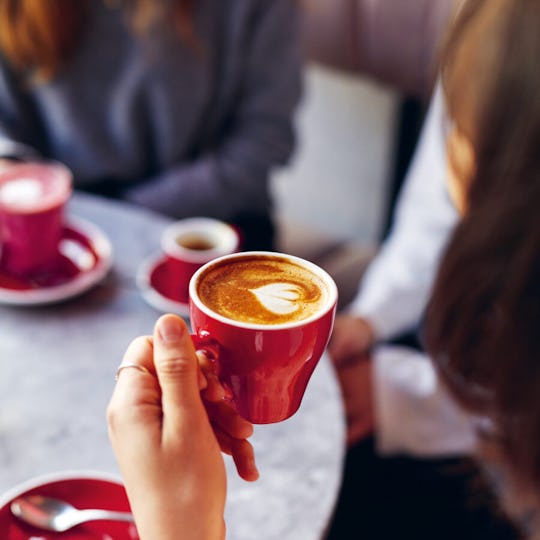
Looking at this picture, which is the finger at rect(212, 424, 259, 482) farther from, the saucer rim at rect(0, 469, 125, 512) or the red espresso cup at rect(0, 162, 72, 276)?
the red espresso cup at rect(0, 162, 72, 276)

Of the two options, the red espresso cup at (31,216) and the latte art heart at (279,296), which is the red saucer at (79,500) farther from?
the red espresso cup at (31,216)

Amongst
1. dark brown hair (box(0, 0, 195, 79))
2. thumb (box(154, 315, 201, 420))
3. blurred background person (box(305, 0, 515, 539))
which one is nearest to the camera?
thumb (box(154, 315, 201, 420))

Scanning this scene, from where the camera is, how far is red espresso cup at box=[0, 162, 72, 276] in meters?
0.90

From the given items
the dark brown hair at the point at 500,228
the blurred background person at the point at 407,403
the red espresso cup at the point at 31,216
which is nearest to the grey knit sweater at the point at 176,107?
the blurred background person at the point at 407,403

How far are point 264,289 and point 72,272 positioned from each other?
64 cm

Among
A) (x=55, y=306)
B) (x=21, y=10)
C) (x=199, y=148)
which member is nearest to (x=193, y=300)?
(x=55, y=306)

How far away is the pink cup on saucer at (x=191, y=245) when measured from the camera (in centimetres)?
87

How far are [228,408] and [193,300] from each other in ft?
0.26

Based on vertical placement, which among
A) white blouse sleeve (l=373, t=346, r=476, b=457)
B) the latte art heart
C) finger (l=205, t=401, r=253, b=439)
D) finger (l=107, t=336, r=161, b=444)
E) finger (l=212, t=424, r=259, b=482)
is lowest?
white blouse sleeve (l=373, t=346, r=476, b=457)

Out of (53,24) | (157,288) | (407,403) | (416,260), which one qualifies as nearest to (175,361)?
(157,288)

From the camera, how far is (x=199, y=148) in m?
1.62

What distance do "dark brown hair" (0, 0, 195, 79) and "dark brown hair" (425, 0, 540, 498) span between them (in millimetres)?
771

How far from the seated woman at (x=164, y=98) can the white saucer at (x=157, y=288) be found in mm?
504

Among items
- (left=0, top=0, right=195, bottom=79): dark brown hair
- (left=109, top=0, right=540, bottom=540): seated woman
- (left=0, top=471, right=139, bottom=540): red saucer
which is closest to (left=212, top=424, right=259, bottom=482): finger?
(left=109, top=0, right=540, bottom=540): seated woman
